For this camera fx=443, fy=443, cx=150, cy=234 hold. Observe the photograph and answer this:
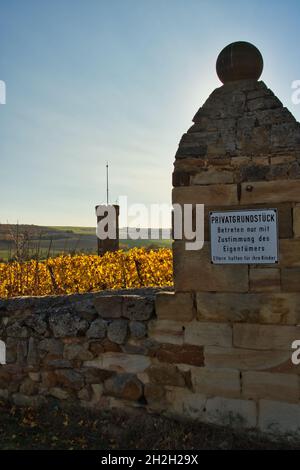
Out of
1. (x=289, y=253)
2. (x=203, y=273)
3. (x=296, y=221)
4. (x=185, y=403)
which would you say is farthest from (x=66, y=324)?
(x=296, y=221)

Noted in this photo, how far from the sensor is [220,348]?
3758mm

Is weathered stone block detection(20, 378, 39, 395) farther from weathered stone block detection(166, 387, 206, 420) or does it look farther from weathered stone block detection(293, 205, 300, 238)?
weathered stone block detection(293, 205, 300, 238)

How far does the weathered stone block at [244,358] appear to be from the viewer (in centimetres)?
358

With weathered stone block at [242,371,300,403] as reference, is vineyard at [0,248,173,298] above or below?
above

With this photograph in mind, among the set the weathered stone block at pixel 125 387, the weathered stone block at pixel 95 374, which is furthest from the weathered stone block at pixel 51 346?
the weathered stone block at pixel 125 387

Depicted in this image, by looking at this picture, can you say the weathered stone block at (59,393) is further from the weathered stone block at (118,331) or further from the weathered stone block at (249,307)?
the weathered stone block at (249,307)

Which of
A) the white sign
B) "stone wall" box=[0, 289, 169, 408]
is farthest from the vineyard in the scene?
the white sign

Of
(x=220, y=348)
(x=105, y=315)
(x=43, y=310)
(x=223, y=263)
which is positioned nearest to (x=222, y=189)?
(x=223, y=263)

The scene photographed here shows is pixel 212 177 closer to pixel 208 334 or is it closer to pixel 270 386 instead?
pixel 208 334

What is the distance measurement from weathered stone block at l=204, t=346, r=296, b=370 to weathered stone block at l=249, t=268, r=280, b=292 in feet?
1.69

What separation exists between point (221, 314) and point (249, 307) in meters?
0.25

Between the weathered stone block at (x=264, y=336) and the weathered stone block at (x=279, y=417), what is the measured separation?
45cm

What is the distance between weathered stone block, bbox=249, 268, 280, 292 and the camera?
3574 mm

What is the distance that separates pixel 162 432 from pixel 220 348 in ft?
2.90
